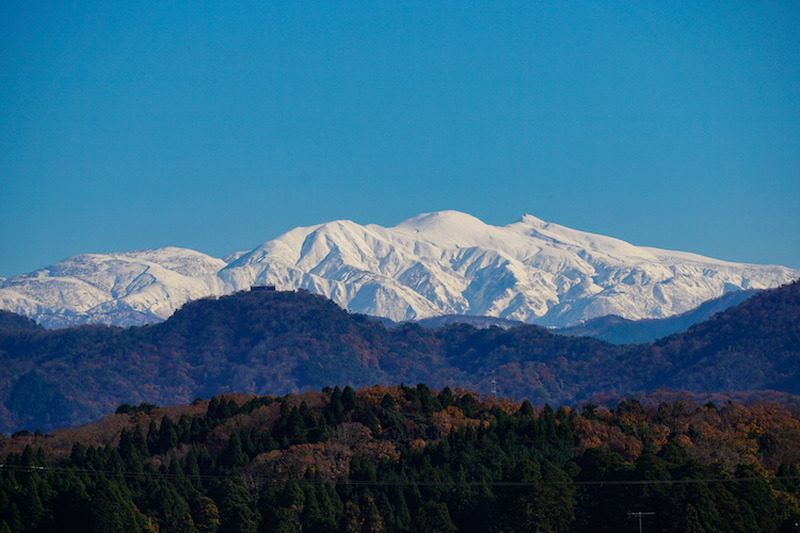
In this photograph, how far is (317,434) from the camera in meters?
124

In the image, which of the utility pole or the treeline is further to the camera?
the treeline

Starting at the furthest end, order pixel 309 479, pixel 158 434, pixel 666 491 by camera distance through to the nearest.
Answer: pixel 158 434 < pixel 309 479 < pixel 666 491

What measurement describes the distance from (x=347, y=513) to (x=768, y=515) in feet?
95.6

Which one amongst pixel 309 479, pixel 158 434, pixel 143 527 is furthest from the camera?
pixel 158 434

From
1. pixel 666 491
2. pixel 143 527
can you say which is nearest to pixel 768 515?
pixel 666 491

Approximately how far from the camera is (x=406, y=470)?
4119 inches

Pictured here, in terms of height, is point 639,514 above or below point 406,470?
below

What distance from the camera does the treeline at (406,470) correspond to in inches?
3366

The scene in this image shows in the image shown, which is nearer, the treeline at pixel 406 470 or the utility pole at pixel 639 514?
the utility pole at pixel 639 514

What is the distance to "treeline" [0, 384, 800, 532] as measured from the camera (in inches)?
3366

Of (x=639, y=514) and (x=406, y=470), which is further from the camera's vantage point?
(x=406, y=470)

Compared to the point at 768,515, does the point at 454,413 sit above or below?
above

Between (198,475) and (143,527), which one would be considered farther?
(198,475)

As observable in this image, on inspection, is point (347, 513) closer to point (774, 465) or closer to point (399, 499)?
point (399, 499)
